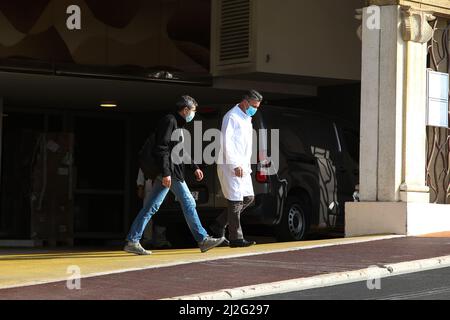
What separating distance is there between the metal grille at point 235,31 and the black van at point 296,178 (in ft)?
7.99

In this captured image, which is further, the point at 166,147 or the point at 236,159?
the point at 236,159

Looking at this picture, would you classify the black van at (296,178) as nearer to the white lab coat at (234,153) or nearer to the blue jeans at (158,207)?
the white lab coat at (234,153)

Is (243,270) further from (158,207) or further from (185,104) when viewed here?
(185,104)

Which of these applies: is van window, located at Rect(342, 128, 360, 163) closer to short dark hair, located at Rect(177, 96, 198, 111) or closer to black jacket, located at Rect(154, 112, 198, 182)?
short dark hair, located at Rect(177, 96, 198, 111)

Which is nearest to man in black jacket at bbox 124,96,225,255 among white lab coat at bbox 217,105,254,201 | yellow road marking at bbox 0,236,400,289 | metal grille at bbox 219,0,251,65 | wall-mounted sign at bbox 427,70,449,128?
yellow road marking at bbox 0,236,400,289

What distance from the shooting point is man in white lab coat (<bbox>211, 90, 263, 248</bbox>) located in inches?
551

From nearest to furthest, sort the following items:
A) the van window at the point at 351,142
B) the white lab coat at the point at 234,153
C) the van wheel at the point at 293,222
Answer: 1. the white lab coat at the point at 234,153
2. the van wheel at the point at 293,222
3. the van window at the point at 351,142

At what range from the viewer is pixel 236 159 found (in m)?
14.0

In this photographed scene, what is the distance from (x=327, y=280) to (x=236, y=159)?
3.50 metres

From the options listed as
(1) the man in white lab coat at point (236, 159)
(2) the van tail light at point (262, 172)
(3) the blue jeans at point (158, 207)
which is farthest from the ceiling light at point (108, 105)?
(3) the blue jeans at point (158, 207)

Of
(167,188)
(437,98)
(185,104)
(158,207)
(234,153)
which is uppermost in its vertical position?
(437,98)

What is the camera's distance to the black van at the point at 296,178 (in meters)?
16.5

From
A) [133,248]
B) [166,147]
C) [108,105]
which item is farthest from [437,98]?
[108,105]

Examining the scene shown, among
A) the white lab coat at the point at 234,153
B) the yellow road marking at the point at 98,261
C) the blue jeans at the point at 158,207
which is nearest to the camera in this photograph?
the yellow road marking at the point at 98,261
